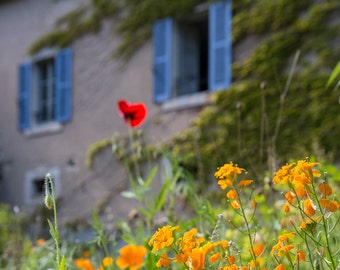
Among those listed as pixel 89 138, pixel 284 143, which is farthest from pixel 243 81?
pixel 89 138

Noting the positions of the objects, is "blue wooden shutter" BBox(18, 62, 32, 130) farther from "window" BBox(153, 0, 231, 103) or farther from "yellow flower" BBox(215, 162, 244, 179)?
"yellow flower" BBox(215, 162, 244, 179)

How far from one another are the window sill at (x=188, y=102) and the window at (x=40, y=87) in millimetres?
2349

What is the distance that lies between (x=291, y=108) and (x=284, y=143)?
419 millimetres

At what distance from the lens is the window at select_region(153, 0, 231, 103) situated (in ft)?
26.9

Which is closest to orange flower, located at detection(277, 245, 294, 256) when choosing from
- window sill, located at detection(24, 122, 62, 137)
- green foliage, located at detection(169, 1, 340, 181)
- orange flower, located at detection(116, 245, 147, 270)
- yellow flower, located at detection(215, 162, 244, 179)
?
yellow flower, located at detection(215, 162, 244, 179)

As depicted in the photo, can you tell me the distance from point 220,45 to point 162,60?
0.94 metres

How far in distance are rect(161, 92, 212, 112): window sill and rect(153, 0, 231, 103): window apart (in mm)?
93

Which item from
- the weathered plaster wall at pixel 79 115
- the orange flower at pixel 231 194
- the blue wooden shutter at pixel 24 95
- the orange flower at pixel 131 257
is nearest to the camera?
the orange flower at pixel 131 257

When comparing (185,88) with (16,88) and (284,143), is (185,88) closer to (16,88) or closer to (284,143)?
(284,143)

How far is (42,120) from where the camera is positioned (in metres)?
10.9

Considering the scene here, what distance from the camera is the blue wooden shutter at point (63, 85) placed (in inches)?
397

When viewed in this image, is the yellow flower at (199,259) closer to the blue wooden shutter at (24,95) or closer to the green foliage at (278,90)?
the green foliage at (278,90)

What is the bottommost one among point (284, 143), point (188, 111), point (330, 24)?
point (284, 143)

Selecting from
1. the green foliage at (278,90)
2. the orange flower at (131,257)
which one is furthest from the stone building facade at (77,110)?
the orange flower at (131,257)
